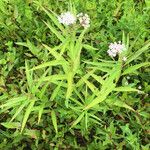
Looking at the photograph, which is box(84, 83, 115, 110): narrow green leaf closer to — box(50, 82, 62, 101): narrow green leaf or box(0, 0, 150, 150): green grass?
box(0, 0, 150, 150): green grass

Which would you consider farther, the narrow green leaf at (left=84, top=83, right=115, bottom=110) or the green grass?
the green grass

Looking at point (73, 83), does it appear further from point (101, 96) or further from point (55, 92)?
point (101, 96)

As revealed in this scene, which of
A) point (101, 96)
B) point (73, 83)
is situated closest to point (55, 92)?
point (73, 83)

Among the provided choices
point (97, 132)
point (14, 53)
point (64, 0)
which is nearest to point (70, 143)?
point (97, 132)

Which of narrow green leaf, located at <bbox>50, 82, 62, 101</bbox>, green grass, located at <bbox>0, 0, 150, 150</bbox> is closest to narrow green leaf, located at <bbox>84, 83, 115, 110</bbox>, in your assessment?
green grass, located at <bbox>0, 0, 150, 150</bbox>

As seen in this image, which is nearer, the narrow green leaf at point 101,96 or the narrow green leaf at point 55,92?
the narrow green leaf at point 101,96

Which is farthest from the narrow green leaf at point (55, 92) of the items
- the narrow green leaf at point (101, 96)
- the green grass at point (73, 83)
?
the narrow green leaf at point (101, 96)

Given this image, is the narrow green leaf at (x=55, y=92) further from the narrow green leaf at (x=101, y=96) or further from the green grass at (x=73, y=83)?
the narrow green leaf at (x=101, y=96)

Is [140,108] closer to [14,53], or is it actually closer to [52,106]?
[52,106]
